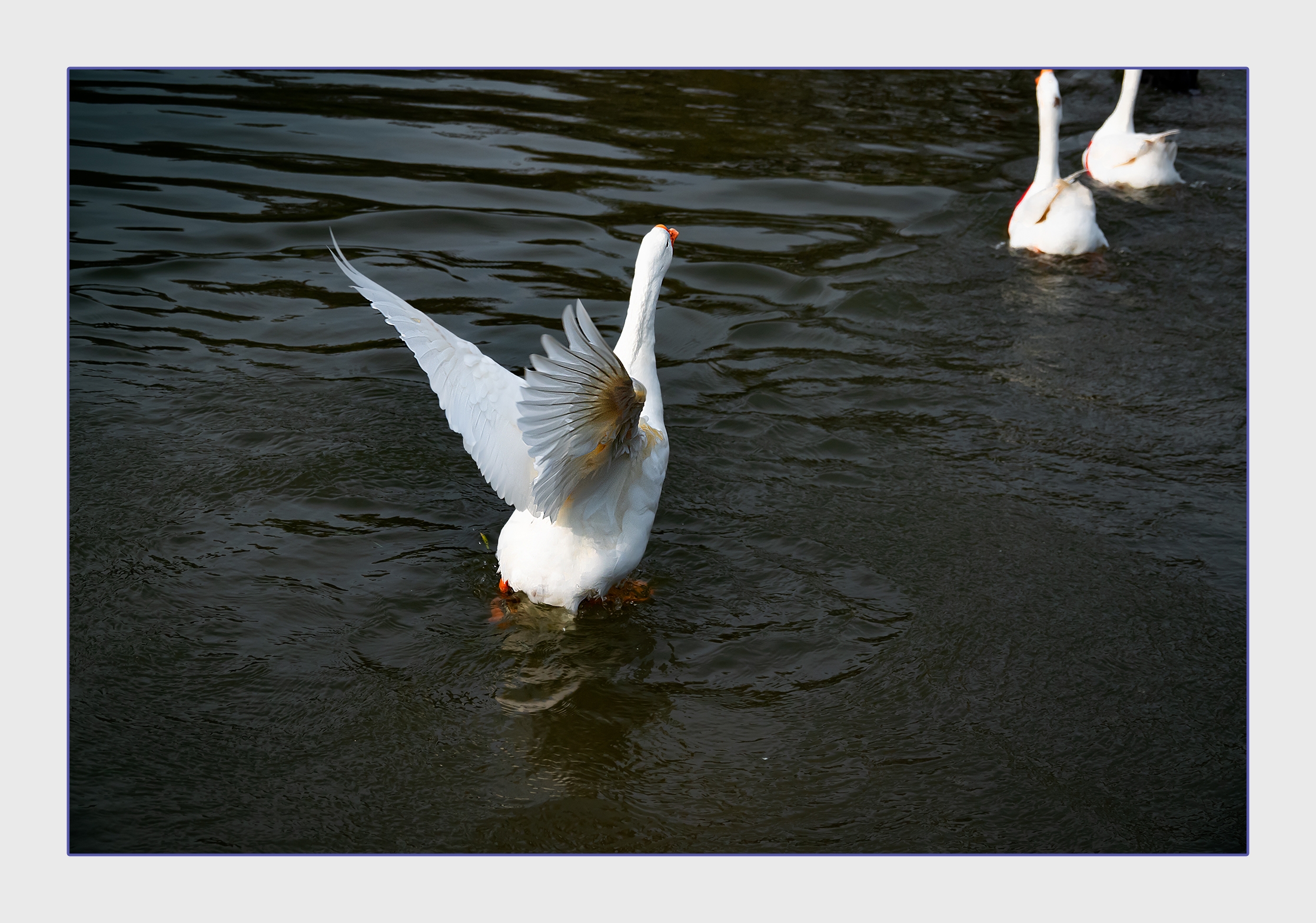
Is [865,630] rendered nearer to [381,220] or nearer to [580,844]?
[580,844]

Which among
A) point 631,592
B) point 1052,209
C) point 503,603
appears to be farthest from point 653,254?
point 1052,209

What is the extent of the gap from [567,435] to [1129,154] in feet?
Answer: 27.2

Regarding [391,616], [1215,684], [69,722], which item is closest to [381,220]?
[391,616]

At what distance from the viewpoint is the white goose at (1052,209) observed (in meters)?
8.96

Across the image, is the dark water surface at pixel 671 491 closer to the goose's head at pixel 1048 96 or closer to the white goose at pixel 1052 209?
the white goose at pixel 1052 209

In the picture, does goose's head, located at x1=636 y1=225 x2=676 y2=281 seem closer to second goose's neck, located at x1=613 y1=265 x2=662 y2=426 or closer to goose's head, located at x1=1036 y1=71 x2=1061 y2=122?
second goose's neck, located at x1=613 y1=265 x2=662 y2=426

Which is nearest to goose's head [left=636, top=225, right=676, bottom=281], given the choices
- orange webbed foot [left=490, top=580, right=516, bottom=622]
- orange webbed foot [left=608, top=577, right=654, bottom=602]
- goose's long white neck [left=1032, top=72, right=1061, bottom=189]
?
orange webbed foot [left=608, top=577, right=654, bottom=602]

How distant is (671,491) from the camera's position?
20.1 feet

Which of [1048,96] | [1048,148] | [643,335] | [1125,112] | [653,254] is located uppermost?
[1125,112]

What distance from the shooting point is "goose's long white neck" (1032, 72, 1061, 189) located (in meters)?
9.35

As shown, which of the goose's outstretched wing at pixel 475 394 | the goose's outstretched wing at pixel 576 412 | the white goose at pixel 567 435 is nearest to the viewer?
the goose's outstretched wing at pixel 576 412

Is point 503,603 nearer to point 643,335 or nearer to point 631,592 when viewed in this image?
point 631,592

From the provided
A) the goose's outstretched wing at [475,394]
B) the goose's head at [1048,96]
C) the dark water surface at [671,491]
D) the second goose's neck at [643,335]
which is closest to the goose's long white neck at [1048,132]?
the goose's head at [1048,96]

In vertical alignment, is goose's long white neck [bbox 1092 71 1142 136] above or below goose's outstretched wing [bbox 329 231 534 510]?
above
